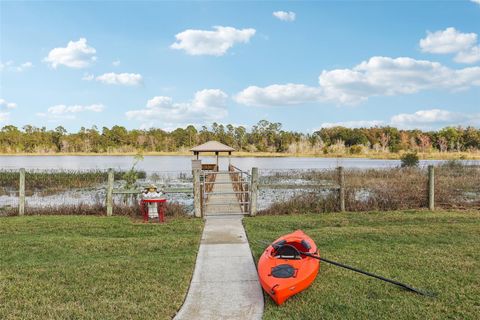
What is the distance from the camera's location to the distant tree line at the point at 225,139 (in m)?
68.4

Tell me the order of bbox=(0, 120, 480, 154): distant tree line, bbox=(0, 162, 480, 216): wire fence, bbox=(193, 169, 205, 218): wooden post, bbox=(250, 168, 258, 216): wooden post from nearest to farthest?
bbox=(193, 169, 205, 218): wooden post → bbox=(250, 168, 258, 216): wooden post → bbox=(0, 162, 480, 216): wire fence → bbox=(0, 120, 480, 154): distant tree line

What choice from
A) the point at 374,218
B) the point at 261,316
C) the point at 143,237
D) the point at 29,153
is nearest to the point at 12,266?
the point at 143,237

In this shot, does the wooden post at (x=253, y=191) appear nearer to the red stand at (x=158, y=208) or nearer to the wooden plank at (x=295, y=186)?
the wooden plank at (x=295, y=186)

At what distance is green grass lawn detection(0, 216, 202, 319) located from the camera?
15.1 feet

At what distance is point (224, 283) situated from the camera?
17.9ft

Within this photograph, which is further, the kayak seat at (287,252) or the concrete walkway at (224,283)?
the kayak seat at (287,252)

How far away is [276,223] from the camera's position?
31.3 feet

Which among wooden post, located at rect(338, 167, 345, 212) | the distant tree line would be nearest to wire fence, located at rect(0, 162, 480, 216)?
wooden post, located at rect(338, 167, 345, 212)

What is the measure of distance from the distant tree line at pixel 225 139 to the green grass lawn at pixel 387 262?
55.7 metres

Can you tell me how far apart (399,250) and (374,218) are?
3.16 meters

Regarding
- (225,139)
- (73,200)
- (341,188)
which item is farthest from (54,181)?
(225,139)

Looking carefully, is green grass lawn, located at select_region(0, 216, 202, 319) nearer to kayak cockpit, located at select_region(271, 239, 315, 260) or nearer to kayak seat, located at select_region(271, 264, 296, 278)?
kayak seat, located at select_region(271, 264, 296, 278)

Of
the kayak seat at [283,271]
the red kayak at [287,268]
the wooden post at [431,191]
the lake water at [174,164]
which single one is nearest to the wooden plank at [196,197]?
the red kayak at [287,268]

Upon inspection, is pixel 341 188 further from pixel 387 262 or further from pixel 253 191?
pixel 387 262
